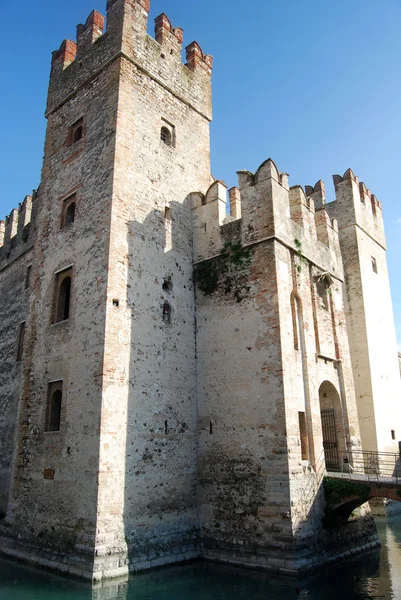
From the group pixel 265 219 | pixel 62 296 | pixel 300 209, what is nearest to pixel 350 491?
pixel 265 219

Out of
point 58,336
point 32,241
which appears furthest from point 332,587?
point 32,241

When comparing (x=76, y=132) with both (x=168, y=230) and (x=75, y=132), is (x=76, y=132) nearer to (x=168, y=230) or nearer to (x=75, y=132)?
(x=75, y=132)

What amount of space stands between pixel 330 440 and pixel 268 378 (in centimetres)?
425

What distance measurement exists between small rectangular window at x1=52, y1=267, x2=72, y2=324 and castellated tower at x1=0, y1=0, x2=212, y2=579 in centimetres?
3

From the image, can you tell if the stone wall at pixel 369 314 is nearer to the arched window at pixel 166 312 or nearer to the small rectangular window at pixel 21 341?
the arched window at pixel 166 312

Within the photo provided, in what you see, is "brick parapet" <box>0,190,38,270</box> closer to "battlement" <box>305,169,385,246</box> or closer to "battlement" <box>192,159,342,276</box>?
"battlement" <box>192,159,342,276</box>

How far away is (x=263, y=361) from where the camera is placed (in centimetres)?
1245

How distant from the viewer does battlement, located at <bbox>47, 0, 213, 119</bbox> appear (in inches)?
586

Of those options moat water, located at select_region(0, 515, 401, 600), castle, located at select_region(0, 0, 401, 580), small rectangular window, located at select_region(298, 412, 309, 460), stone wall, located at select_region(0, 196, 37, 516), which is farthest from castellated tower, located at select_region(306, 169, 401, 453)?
stone wall, located at select_region(0, 196, 37, 516)

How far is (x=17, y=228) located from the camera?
66.6 ft

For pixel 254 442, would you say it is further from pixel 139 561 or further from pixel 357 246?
pixel 357 246

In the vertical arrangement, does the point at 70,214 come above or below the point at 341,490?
above

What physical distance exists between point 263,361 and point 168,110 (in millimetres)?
8882

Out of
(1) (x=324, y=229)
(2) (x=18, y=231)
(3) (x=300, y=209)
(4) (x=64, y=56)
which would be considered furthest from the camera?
(2) (x=18, y=231)
